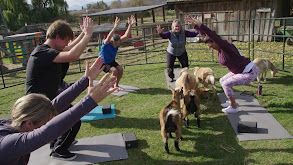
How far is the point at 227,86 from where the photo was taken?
196 inches

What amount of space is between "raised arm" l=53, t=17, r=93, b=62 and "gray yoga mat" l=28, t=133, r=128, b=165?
1.77m

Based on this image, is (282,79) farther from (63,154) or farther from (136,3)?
(136,3)

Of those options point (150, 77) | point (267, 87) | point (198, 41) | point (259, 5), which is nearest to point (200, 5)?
point (198, 41)

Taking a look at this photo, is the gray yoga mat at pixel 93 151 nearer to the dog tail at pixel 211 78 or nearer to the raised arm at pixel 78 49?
the raised arm at pixel 78 49

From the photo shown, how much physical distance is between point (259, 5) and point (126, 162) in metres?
15.0

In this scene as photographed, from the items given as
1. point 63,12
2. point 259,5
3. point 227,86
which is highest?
point 63,12

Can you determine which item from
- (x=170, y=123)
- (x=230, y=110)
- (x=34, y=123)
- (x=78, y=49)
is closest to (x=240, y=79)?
(x=230, y=110)

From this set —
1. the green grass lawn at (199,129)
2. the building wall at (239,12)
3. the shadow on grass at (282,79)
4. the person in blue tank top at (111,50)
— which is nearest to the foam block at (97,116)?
the green grass lawn at (199,129)

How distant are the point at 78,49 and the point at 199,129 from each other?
293 centimetres

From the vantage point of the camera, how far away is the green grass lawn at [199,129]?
3.78 metres

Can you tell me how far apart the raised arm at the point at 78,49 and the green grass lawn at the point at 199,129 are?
1.85m

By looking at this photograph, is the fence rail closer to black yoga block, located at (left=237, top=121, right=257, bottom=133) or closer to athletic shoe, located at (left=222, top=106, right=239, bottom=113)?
athletic shoe, located at (left=222, top=106, right=239, bottom=113)

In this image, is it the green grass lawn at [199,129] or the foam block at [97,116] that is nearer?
the green grass lawn at [199,129]

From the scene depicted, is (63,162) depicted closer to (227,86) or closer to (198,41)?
(227,86)
